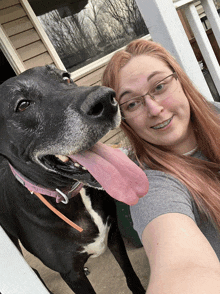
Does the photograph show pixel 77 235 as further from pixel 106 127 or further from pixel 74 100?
pixel 74 100

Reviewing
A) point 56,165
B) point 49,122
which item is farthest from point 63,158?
point 49,122

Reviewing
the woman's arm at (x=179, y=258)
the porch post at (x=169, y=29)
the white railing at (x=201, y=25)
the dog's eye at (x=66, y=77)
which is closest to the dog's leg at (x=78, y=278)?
the woman's arm at (x=179, y=258)

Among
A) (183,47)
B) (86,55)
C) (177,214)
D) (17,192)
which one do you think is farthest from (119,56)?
(86,55)

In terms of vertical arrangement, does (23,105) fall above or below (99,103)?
above

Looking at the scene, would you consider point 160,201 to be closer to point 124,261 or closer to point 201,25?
point 124,261

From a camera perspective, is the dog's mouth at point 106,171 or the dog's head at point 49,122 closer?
the dog's mouth at point 106,171

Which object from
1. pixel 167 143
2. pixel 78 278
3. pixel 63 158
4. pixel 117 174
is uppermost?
pixel 63 158

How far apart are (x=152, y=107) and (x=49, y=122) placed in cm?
56

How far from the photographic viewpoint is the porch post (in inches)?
71.1

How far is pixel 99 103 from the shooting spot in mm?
1129

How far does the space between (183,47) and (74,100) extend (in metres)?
1.19

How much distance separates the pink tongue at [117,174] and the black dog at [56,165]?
73mm

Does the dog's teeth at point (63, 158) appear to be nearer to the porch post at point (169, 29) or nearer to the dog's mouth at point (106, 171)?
the dog's mouth at point (106, 171)

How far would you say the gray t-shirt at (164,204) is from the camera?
3.46 feet
